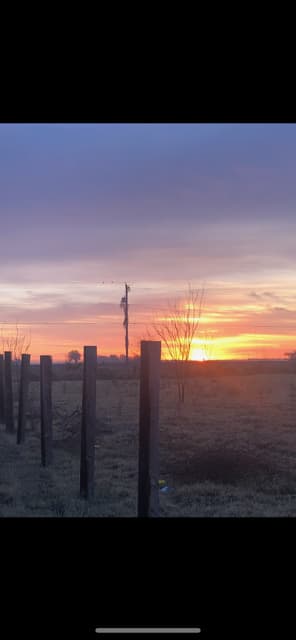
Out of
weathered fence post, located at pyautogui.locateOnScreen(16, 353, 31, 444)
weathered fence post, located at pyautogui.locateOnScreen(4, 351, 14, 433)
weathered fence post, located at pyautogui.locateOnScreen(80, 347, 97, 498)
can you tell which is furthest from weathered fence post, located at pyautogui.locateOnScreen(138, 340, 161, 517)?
weathered fence post, located at pyautogui.locateOnScreen(4, 351, 14, 433)

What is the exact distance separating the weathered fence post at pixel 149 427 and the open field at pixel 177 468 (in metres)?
1.03

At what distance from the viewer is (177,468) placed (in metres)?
7.62

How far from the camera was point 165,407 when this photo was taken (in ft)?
52.5

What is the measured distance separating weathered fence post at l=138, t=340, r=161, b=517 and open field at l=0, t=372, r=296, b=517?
3.38 feet

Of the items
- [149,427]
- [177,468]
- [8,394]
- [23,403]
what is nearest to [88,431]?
[149,427]

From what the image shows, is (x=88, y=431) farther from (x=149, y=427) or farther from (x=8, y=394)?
(x=8, y=394)

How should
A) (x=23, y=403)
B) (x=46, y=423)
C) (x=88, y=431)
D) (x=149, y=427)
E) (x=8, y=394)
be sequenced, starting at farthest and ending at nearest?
(x=8, y=394) < (x=23, y=403) < (x=46, y=423) < (x=88, y=431) < (x=149, y=427)

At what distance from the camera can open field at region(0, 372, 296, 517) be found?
5.69m

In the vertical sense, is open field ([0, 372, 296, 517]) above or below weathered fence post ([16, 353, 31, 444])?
below

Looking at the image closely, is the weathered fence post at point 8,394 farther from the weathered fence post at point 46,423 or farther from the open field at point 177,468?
the weathered fence post at point 46,423

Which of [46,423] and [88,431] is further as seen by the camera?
[46,423]

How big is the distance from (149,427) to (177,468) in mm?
3569

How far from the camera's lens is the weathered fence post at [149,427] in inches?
165

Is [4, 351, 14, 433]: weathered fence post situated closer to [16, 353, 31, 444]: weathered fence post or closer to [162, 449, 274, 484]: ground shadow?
[16, 353, 31, 444]: weathered fence post
